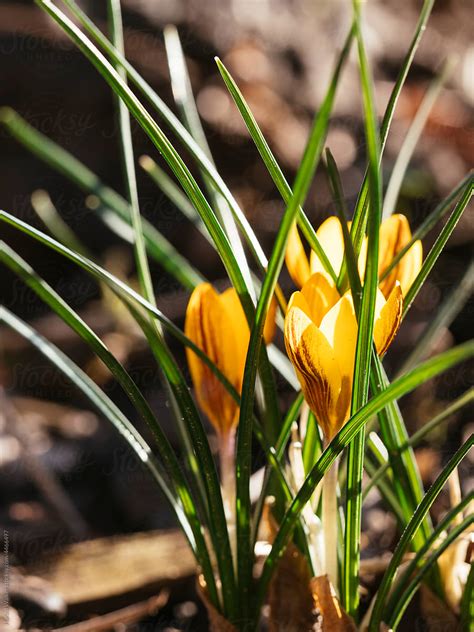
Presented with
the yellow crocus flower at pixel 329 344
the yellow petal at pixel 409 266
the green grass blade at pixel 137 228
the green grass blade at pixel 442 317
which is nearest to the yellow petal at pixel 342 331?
the yellow crocus flower at pixel 329 344

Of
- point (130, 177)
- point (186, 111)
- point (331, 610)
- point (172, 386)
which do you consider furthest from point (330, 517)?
point (186, 111)

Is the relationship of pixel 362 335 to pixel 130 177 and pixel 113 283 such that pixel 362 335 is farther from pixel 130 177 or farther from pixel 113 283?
pixel 130 177

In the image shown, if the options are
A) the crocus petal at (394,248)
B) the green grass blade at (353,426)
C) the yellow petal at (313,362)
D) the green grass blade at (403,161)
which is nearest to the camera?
the green grass blade at (353,426)

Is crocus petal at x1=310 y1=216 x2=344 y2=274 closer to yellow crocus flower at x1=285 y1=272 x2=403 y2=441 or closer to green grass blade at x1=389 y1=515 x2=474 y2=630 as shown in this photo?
yellow crocus flower at x1=285 y1=272 x2=403 y2=441

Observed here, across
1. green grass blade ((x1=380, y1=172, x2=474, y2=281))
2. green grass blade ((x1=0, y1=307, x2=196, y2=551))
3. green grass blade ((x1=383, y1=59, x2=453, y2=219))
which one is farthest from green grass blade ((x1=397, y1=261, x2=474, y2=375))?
green grass blade ((x1=0, y1=307, x2=196, y2=551))

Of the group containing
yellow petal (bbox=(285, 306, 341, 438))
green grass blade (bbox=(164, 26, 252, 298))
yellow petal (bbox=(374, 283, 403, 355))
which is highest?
green grass blade (bbox=(164, 26, 252, 298))

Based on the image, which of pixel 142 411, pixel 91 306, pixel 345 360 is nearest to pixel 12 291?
pixel 91 306

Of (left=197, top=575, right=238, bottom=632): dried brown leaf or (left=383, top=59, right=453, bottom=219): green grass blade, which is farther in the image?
(left=383, top=59, right=453, bottom=219): green grass blade

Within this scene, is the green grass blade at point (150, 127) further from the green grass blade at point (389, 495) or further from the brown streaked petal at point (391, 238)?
the green grass blade at point (389, 495)
